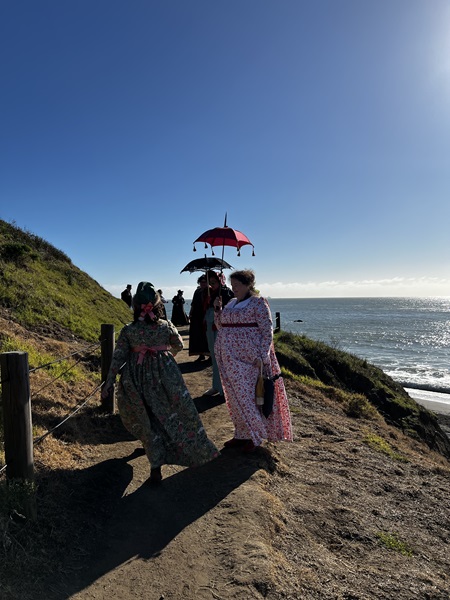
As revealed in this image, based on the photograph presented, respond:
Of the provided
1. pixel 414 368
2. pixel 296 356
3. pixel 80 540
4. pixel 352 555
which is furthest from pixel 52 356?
pixel 414 368

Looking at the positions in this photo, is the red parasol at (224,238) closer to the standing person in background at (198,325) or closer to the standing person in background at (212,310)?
the standing person in background at (212,310)

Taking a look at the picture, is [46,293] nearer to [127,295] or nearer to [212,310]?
[212,310]

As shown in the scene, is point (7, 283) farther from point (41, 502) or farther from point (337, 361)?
point (337, 361)

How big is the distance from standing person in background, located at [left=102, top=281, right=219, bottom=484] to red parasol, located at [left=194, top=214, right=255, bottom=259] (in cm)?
247

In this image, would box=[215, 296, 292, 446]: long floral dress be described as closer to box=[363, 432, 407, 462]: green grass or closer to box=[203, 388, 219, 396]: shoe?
box=[363, 432, 407, 462]: green grass

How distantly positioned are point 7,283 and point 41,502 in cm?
835

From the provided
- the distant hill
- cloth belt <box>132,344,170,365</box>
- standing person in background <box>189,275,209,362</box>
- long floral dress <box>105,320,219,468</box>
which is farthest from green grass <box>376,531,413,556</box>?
the distant hill

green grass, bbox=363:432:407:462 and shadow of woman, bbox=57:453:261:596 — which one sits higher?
shadow of woman, bbox=57:453:261:596

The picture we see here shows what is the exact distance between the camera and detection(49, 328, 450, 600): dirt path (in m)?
2.82

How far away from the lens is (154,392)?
4055mm

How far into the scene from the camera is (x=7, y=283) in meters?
10.4

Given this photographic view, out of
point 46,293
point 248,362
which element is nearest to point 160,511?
point 248,362

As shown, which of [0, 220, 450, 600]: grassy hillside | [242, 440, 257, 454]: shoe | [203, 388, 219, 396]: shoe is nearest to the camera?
[0, 220, 450, 600]: grassy hillside

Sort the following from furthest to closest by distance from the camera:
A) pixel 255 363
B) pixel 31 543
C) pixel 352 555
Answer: pixel 255 363 < pixel 352 555 < pixel 31 543
